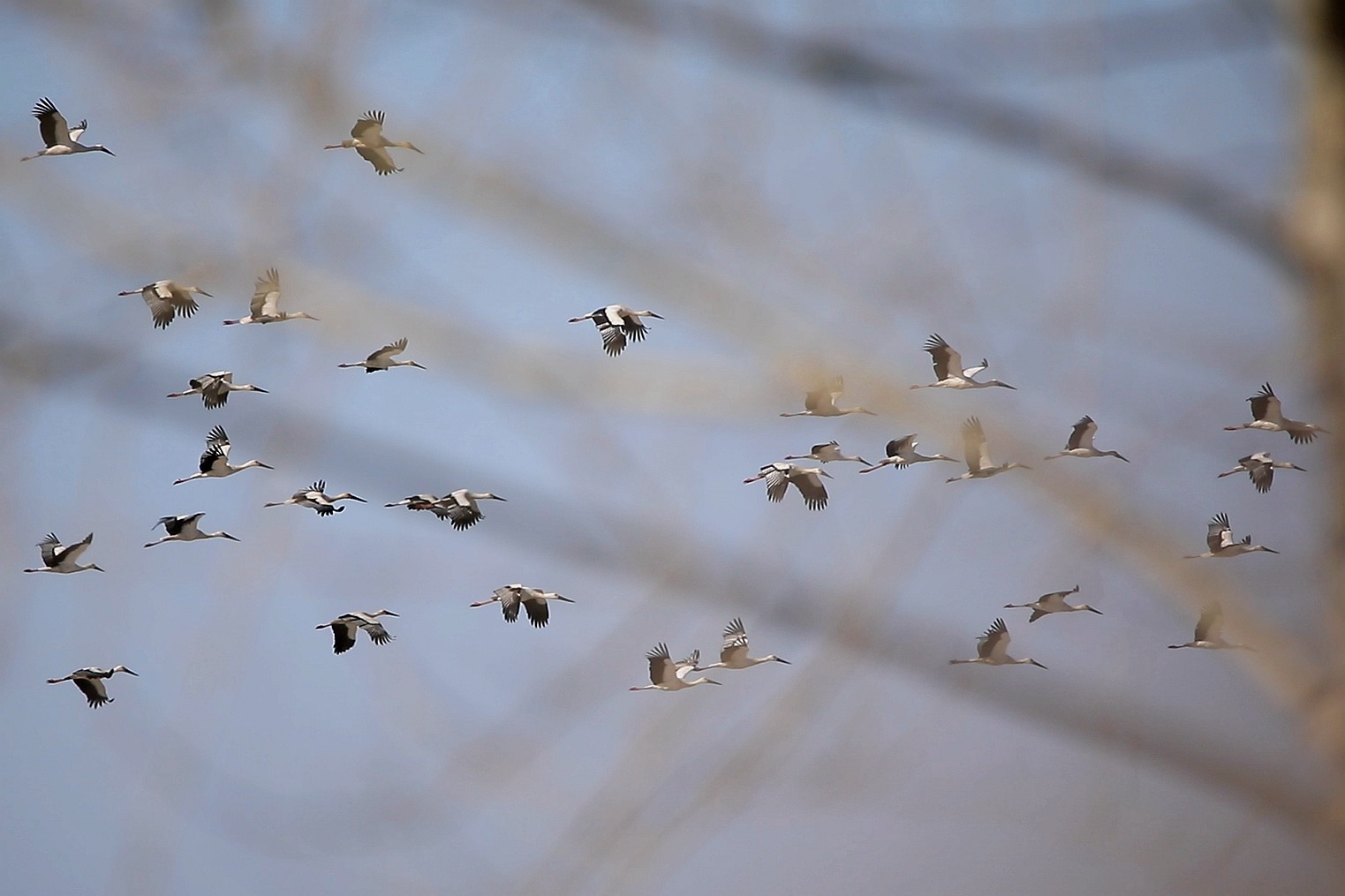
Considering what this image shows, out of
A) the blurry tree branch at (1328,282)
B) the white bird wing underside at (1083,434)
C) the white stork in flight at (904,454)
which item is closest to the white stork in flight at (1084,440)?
the white bird wing underside at (1083,434)

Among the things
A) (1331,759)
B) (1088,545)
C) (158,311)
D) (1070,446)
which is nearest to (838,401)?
(1070,446)

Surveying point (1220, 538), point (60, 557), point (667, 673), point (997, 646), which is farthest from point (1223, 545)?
point (60, 557)

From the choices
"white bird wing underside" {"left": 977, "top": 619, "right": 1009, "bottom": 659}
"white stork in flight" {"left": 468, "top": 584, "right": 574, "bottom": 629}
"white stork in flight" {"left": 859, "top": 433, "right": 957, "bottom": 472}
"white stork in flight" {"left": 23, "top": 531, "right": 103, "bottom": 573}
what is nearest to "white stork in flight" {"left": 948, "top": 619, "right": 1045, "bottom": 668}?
"white bird wing underside" {"left": 977, "top": 619, "right": 1009, "bottom": 659}

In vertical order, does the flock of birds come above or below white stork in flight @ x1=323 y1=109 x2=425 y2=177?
below

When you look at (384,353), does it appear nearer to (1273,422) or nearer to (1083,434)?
(1083,434)

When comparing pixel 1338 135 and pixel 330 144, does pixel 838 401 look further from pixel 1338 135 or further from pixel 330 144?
pixel 1338 135

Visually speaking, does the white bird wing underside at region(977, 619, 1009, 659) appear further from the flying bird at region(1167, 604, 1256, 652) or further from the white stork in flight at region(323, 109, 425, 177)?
the white stork in flight at region(323, 109, 425, 177)
